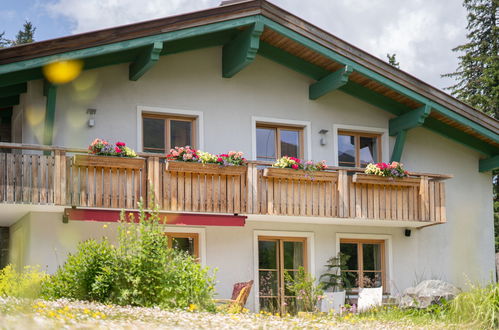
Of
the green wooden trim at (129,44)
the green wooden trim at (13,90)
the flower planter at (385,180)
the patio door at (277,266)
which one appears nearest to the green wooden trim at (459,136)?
the flower planter at (385,180)

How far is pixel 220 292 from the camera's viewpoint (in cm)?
1555

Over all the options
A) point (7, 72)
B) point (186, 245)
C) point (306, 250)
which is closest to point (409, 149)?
point (306, 250)

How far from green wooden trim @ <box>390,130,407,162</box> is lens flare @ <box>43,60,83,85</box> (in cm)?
711

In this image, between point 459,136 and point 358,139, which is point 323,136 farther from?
point 459,136

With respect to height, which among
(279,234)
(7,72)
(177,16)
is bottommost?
(279,234)

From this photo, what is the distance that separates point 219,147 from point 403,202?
4025 mm

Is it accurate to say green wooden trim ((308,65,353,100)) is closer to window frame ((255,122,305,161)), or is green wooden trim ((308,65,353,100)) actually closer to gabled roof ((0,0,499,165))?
gabled roof ((0,0,499,165))

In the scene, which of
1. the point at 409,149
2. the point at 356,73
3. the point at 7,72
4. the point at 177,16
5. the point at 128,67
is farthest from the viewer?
the point at 409,149

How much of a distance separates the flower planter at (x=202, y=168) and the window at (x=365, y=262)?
3.53 meters

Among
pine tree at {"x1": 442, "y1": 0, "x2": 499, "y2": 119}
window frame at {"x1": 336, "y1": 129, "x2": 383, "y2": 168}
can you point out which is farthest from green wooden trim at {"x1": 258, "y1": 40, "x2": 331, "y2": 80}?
pine tree at {"x1": 442, "y1": 0, "x2": 499, "y2": 119}

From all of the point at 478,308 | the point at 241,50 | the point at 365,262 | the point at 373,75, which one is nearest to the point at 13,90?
the point at 241,50

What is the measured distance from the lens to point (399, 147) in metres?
17.7

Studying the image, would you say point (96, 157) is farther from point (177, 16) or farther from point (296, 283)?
point (296, 283)

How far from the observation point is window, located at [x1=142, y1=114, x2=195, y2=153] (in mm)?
15945
